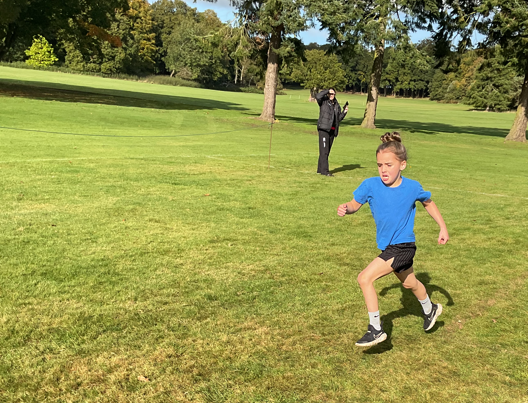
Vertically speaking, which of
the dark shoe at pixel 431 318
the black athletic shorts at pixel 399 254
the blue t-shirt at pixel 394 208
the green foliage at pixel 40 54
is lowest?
the dark shoe at pixel 431 318

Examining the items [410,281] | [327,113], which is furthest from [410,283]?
[327,113]

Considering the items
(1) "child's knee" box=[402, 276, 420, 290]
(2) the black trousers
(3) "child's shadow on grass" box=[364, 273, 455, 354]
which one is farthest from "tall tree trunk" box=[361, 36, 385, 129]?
(1) "child's knee" box=[402, 276, 420, 290]

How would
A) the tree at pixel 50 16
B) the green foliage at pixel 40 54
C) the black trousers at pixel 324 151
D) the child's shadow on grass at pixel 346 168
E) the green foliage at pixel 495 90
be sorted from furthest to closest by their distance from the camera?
the green foliage at pixel 40 54 → the green foliage at pixel 495 90 → the tree at pixel 50 16 → the child's shadow on grass at pixel 346 168 → the black trousers at pixel 324 151

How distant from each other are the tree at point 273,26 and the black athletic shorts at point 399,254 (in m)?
28.2

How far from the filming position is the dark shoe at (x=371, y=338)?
14.1 feet

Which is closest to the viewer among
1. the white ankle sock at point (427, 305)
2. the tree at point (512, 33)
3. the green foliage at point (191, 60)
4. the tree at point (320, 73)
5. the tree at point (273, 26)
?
the white ankle sock at point (427, 305)

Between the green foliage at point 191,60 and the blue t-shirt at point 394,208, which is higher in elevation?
the green foliage at point 191,60

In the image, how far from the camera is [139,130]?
2319 centimetres

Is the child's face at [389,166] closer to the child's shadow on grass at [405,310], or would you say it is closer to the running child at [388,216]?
the running child at [388,216]

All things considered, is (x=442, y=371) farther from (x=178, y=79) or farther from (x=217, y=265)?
(x=178, y=79)

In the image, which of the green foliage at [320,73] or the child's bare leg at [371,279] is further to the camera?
the green foliage at [320,73]

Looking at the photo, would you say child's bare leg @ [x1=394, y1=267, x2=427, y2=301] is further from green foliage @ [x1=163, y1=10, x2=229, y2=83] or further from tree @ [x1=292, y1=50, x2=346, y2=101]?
tree @ [x1=292, y1=50, x2=346, y2=101]

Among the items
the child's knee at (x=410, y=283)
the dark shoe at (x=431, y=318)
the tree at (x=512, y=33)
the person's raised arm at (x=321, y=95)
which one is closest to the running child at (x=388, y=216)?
the child's knee at (x=410, y=283)

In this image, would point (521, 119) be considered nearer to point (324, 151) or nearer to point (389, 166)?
point (324, 151)
